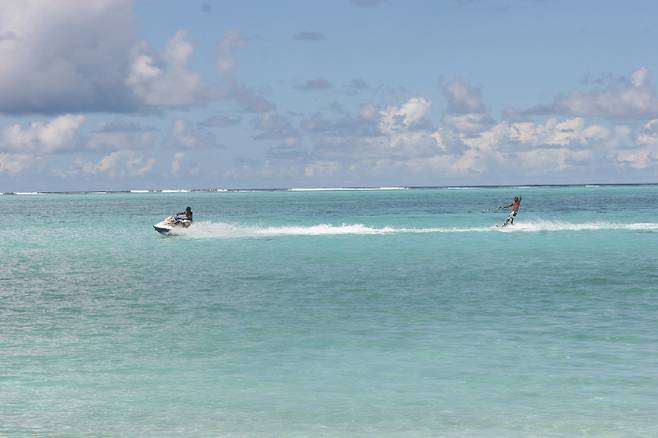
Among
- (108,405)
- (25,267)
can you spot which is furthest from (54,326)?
(25,267)

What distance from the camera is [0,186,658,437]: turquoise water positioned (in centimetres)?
1418

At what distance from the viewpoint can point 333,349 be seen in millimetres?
19984

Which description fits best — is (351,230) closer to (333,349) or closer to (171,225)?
(171,225)

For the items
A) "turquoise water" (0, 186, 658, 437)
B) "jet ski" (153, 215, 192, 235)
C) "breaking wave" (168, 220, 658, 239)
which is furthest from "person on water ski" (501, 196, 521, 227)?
"jet ski" (153, 215, 192, 235)

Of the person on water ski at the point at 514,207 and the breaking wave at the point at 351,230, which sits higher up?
the person on water ski at the point at 514,207

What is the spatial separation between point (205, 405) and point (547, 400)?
21.2 ft

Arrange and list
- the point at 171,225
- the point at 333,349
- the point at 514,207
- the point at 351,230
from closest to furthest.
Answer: the point at 333,349 < the point at 171,225 < the point at 514,207 < the point at 351,230

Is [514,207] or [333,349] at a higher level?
[514,207]

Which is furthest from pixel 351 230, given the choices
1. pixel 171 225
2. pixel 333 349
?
pixel 333 349

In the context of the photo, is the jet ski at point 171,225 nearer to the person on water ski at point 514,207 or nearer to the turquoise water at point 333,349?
the turquoise water at point 333,349

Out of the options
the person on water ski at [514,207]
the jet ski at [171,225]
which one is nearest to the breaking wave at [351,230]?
the person on water ski at [514,207]

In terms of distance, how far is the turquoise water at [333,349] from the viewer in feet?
46.5

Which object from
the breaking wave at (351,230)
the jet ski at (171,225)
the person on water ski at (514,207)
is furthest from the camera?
the breaking wave at (351,230)

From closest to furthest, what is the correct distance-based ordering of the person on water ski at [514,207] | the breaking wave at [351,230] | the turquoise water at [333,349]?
the turquoise water at [333,349]
the person on water ski at [514,207]
the breaking wave at [351,230]
